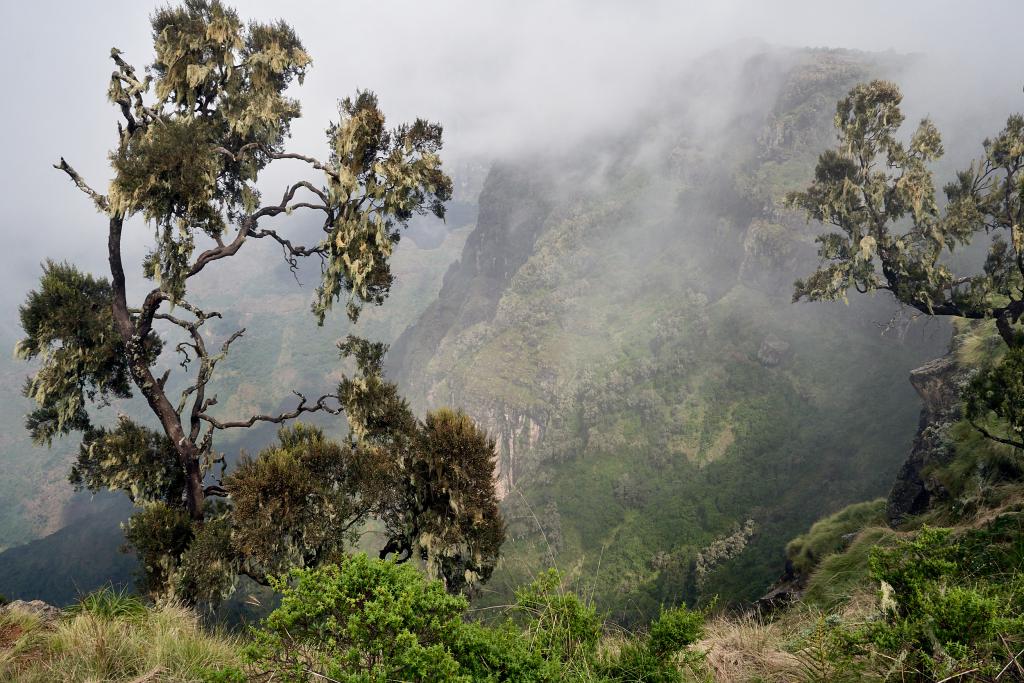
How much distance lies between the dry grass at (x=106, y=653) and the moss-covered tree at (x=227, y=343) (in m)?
3.00

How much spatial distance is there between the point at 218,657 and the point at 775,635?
654 centimetres

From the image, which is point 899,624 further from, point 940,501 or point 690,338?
point 690,338

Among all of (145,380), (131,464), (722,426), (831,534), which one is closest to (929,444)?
(831,534)

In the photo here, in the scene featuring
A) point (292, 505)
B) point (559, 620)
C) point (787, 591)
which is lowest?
point (787, 591)

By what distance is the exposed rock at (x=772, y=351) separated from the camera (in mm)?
150250

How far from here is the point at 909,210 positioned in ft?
57.1

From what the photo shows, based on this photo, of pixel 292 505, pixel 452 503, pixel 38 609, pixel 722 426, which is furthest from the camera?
pixel 722 426

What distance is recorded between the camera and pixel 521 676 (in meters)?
3.70

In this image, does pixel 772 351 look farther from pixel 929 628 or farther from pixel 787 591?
pixel 929 628

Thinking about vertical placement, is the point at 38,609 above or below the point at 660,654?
above

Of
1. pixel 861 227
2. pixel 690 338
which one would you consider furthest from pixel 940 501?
pixel 690 338

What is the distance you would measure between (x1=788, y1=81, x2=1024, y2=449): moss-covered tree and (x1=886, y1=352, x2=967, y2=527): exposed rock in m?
3.02

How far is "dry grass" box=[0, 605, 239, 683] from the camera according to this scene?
4.50 meters

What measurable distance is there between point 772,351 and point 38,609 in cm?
17011
